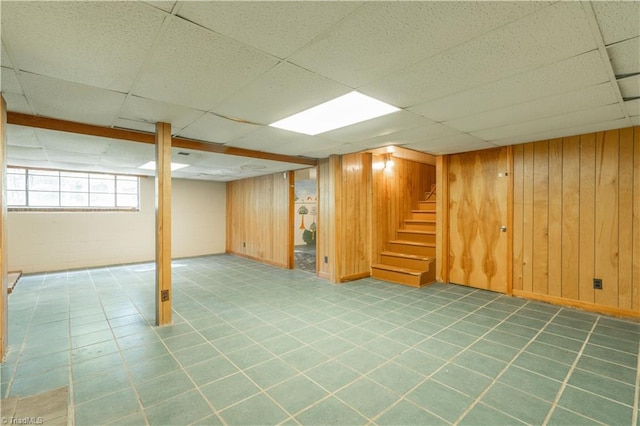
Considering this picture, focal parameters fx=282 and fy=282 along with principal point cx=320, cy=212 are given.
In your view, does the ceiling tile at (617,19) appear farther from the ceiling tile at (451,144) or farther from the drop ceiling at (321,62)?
the ceiling tile at (451,144)

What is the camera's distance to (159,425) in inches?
66.8

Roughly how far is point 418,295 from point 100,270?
22.1 ft

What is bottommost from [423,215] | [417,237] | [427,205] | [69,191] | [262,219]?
[417,237]

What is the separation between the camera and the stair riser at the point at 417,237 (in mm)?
5629

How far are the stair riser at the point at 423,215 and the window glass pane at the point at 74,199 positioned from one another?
Result: 25.3 ft

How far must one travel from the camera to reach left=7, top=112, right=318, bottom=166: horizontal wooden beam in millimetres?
3000

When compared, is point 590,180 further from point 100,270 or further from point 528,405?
point 100,270

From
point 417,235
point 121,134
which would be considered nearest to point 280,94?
point 121,134

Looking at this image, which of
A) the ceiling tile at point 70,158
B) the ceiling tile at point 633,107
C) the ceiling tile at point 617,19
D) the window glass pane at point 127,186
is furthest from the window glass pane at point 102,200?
the ceiling tile at point 633,107

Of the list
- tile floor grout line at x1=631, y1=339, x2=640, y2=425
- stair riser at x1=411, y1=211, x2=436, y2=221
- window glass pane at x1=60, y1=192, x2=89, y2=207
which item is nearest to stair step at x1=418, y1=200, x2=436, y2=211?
stair riser at x1=411, y1=211, x2=436, y2=221

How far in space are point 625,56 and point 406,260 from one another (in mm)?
3994

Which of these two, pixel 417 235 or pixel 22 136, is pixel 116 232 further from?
pixel 417 235

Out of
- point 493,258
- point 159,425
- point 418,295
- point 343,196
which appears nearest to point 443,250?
point 493,258

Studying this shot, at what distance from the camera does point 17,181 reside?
232 inches
